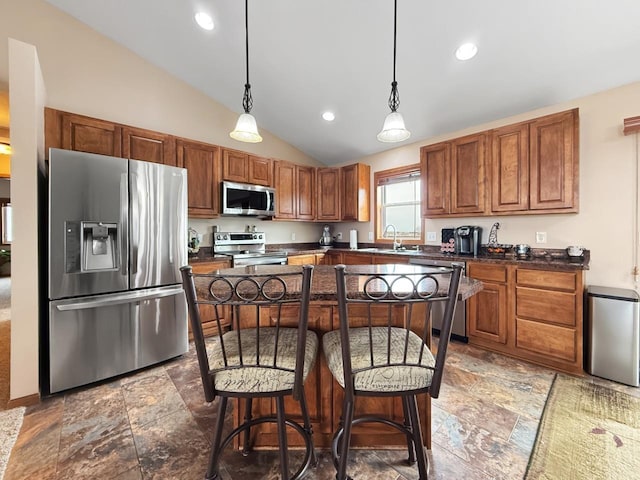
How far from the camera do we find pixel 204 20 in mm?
2711

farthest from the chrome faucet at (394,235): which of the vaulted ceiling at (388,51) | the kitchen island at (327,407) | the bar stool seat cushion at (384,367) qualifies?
the bar stool seat cushion at (384,367)

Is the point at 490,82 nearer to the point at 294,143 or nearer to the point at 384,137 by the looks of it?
the point at 384,137

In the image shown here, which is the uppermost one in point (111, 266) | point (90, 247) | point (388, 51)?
point (388, 51)

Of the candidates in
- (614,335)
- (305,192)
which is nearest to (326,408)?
(614,335)

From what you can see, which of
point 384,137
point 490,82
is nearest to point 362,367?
point 384,137

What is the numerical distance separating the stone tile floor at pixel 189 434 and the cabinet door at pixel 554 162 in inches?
60.7

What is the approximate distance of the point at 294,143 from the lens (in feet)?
15.5

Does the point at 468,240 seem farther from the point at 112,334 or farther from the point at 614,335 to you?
the point at 112,334

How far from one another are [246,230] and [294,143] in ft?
5.51

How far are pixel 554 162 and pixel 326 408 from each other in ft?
9.43

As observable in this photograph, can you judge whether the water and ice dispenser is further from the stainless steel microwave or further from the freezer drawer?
the stainless steel microwave

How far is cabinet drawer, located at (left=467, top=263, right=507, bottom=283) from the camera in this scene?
2.75m

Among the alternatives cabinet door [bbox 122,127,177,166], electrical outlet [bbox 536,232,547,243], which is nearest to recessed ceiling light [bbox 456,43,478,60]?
electrical outlet [bbox 536,232,547,243]

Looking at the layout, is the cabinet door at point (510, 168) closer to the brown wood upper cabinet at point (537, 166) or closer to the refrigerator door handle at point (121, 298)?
the brown wood upper cabinet at point (537, 166)
